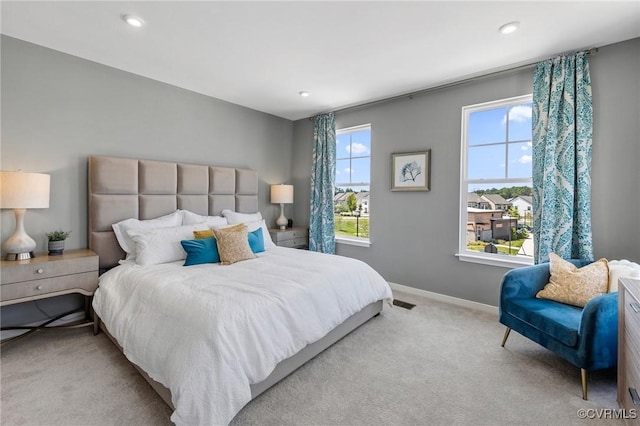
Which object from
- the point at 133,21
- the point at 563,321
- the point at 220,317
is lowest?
the point at 563,321

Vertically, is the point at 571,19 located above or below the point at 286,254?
above

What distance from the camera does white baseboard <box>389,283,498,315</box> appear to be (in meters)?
3.18

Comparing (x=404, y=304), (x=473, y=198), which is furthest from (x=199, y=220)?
(x=473, y=198)

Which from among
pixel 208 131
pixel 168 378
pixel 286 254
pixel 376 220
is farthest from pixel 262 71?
pixel 168 378

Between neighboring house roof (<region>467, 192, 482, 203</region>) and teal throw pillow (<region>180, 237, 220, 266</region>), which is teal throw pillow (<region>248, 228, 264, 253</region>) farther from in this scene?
neighboring house roof (<region>467, 192, 482, 203</region>)

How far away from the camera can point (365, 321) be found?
286cm

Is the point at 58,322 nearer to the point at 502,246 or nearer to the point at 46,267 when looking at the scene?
the point at 46,267

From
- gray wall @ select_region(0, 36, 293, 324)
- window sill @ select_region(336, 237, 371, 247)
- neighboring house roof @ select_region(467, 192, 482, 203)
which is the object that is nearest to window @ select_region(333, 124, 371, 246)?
window sill @ select_region(336, 237, 371, 247)

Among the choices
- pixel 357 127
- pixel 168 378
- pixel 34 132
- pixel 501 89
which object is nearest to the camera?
pixel 168 378

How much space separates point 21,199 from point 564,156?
4622 millimetres

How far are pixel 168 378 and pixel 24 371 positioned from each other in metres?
1.47

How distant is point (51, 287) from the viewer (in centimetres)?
231

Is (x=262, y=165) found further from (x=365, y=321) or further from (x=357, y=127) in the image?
(x=365, y=321)

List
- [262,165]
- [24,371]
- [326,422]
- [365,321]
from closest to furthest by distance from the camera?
[326,422], [24,371], [365,321], [262,165]
